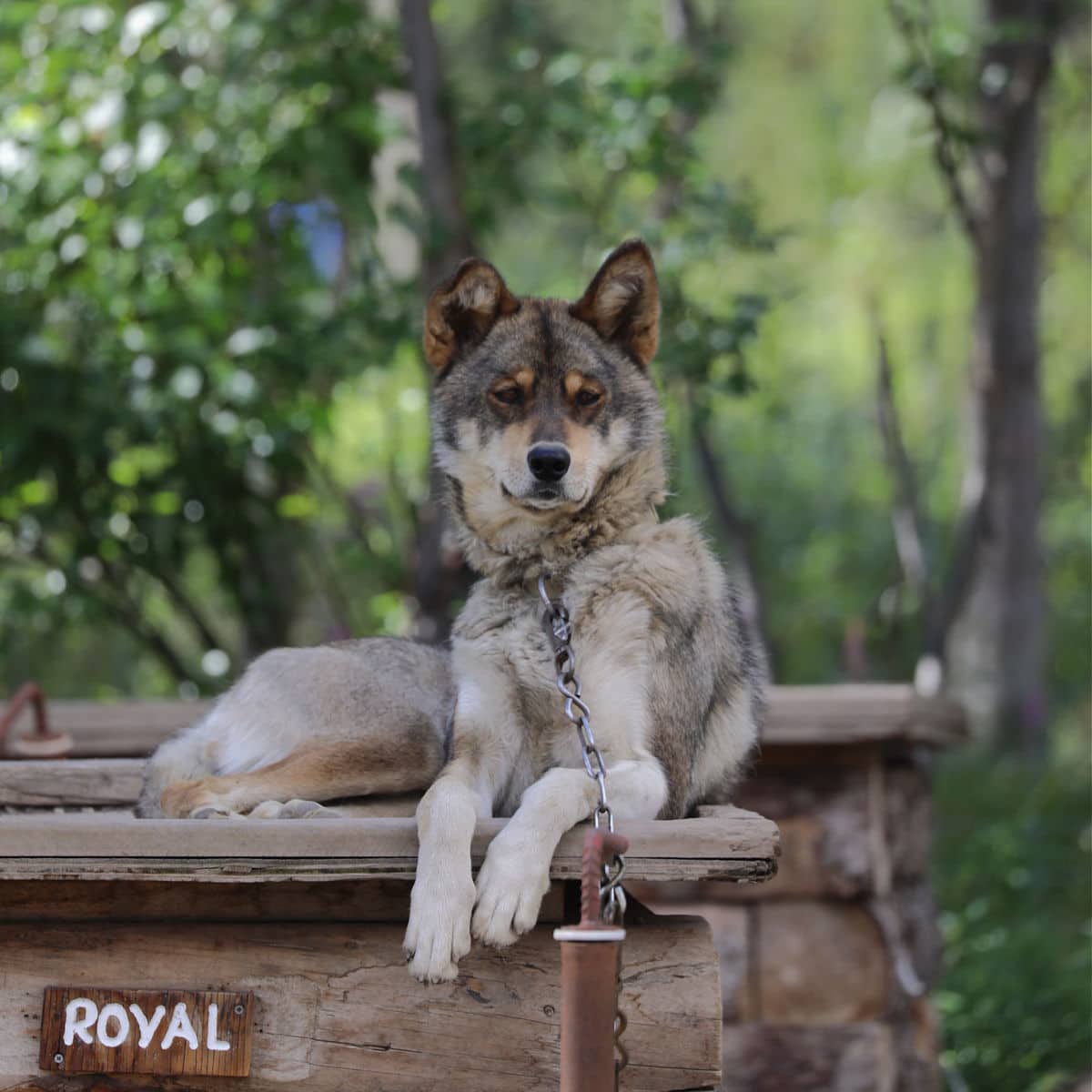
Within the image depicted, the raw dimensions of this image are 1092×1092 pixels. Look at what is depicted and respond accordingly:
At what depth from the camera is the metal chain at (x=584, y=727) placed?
223 cm

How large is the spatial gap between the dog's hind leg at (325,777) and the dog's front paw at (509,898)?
29.2 inches

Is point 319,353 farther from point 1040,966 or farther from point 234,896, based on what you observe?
point 1040,966

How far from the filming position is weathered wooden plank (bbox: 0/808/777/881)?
2389mm

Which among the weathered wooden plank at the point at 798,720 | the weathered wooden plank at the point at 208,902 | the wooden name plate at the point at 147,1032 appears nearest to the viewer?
the wooden name plate at the point at 147,1032

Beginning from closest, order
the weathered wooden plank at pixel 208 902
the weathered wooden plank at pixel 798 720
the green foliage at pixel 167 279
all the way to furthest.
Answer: the weathered wooden plank at pixel 208 902
the weathered wooden plank at pixel 798 720
the green foliage at pixel 167 279

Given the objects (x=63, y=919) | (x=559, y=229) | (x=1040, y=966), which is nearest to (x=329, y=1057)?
(x=63, y=919)

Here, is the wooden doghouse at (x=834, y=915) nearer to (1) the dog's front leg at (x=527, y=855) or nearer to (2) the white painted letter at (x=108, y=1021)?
(1) the dog's front leg at (x=527, y=855)

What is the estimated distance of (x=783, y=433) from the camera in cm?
2011

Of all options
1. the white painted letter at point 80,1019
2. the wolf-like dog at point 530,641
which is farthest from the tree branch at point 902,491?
the white painted letter at point 80,1019

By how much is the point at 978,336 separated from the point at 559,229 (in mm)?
7433

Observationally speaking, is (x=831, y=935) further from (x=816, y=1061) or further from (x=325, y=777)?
(x=325, y=777)

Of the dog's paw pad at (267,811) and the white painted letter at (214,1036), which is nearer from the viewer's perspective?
the white painted letter at (214,1036)

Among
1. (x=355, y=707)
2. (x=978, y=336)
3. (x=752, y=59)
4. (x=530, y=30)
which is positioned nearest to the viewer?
(x=355, y=707)

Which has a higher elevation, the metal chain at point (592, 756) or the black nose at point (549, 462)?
the black nose at point (549, 462)
